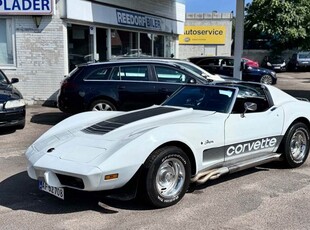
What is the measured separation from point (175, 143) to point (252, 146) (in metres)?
1.36

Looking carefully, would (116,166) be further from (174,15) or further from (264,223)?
(174,15)

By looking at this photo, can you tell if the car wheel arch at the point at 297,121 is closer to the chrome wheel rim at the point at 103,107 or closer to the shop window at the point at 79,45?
the chrome wheel rim at the point at 103,107

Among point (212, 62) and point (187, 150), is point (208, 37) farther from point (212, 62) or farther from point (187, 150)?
point (187, 150)

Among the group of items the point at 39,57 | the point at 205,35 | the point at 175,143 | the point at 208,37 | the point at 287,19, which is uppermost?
the point at 287,19

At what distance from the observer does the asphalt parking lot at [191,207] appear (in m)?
4.29

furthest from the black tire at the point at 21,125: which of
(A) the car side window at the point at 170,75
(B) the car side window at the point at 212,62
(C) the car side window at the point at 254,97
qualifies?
(B) the car side window at the point at 212,62

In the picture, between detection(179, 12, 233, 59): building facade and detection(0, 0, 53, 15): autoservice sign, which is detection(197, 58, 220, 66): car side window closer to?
detection(0, 0, 53, 15): autoservice sign

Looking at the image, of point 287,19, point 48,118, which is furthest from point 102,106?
point 287,19

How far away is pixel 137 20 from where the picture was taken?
692 inches

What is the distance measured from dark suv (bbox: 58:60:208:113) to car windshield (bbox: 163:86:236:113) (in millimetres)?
3293

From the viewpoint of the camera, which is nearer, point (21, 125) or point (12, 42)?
point (21, 125)

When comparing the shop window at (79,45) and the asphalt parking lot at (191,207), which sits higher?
the shop window at (79,45)

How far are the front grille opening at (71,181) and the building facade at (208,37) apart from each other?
31913 mm

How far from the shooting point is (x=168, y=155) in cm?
459
